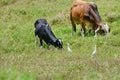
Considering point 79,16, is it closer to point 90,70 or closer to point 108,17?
point 108,17

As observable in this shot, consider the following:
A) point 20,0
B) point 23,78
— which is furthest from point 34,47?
point 20,0

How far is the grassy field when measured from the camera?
8852mm

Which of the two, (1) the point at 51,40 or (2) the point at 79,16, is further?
(2) the point at 79,16

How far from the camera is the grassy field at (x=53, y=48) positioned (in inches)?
348

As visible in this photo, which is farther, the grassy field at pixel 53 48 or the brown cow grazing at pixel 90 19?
the brown cow grazing at pixel 90 19

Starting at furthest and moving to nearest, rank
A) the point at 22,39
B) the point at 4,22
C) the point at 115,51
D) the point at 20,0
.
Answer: the point at 20,0 < the point at 4,22 < the point at 22,39 < the point at 115,51

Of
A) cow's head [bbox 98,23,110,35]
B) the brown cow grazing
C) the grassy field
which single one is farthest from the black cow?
cow's head [bbox 98,23,110,35]

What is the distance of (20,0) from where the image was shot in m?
27.6

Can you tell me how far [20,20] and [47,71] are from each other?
13.8 meters

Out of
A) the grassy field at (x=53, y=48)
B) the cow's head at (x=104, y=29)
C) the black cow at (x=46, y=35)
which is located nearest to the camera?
the grassy field at (x=53, y=48)

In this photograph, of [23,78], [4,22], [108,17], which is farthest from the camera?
[4,22]

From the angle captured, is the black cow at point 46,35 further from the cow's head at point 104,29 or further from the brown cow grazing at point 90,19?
the cow's head at point 104,29

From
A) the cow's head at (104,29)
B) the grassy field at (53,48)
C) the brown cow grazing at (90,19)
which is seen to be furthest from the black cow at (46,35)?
the cow's head at (104,29)

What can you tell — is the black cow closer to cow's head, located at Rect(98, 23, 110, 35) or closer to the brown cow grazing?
the brown cow grazing
